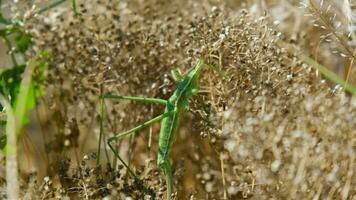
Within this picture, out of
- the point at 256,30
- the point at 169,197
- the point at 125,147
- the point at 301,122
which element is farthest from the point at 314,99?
the point at 125,147

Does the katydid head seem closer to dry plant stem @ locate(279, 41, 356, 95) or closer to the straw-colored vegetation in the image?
the straw-colored vegetation

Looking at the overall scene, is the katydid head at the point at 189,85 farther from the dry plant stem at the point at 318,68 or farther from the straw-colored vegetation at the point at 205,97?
the dry plant stem at the point at 318,68

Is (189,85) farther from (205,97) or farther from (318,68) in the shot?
(318,68)

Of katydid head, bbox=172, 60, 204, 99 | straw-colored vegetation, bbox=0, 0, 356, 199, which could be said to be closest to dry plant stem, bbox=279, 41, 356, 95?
straw-colored vegetation, bbox=0, 0, 356, 199

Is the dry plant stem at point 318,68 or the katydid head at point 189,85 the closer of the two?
the katydid head at point 189,85

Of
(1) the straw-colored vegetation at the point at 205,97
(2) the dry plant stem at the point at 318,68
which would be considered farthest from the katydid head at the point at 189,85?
(2) the dry plant stem at the point at 318,68

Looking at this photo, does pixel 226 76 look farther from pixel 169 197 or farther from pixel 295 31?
pixel 295 31

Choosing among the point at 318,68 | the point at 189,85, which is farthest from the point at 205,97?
the point at 318,68

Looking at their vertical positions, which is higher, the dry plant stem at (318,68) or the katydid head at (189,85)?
the katydid head at (189,85)
